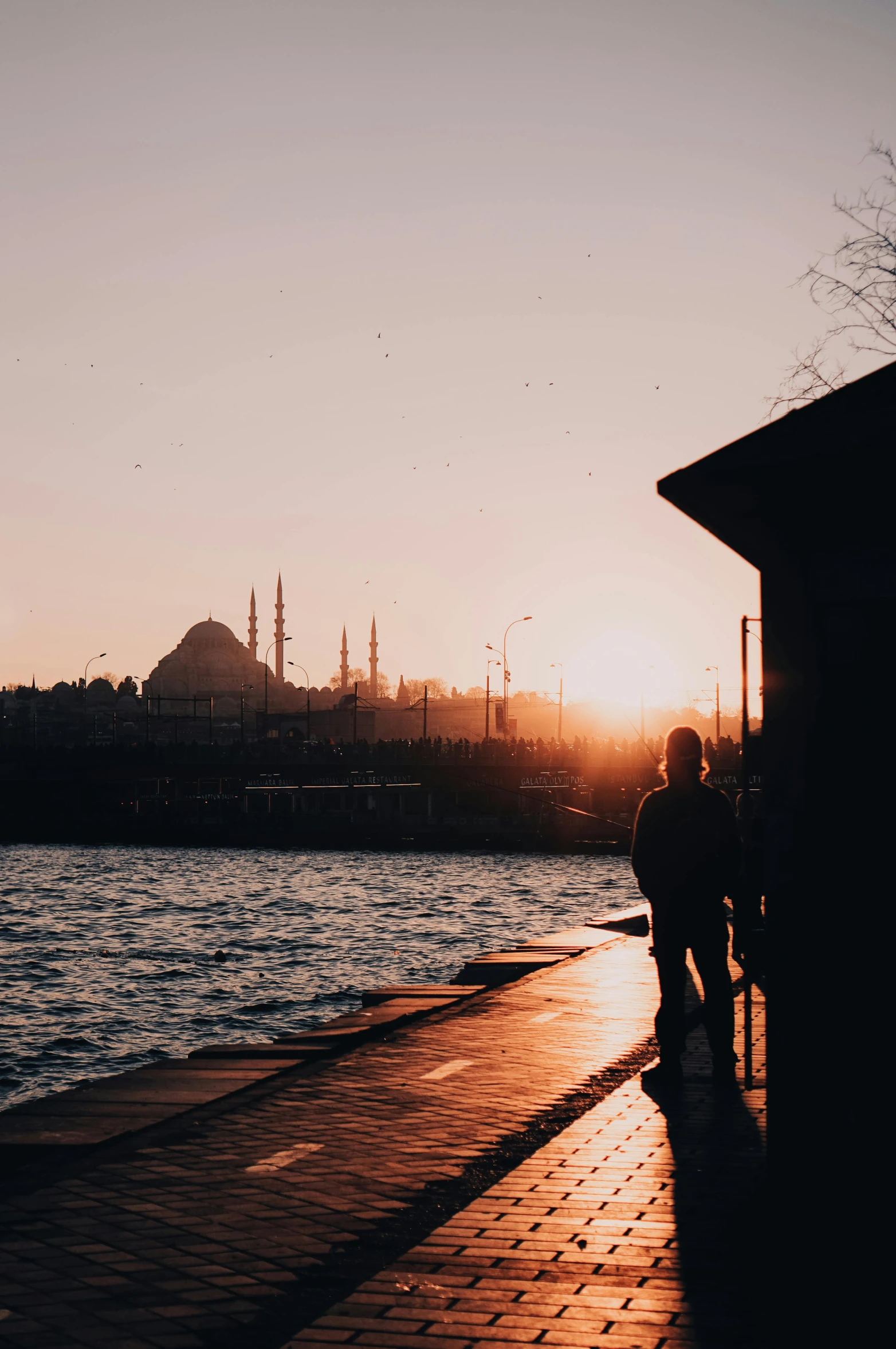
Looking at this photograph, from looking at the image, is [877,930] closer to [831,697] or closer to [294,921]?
[831,697]

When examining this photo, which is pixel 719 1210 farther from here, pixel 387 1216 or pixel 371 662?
pixel 371 662

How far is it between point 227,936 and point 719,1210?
75.6 feet

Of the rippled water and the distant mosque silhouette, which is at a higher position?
the distant mosque silhouette

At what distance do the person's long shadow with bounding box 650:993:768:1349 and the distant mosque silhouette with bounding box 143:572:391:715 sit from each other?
149 m

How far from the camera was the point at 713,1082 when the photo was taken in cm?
754

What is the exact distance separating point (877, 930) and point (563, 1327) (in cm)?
186

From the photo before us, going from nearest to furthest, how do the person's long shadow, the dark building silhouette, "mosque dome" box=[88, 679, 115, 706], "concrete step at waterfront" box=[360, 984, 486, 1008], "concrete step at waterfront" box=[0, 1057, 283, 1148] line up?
the person's long shadow < the dark building silhouette < "concrete step at waterfront" box=[0, 1057, 283, 1148] < "concrete step at waterfront" box=[360, 984, 486, 1008] < "mosque dome" box=[88, 679, 115, 706]

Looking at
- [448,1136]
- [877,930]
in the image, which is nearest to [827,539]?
[877,930]

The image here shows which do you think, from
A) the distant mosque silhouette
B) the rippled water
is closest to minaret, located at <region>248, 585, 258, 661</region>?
the distant mosque silhouette

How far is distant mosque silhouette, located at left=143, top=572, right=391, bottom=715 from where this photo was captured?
160875 mm

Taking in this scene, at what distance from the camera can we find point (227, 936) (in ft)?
89.9

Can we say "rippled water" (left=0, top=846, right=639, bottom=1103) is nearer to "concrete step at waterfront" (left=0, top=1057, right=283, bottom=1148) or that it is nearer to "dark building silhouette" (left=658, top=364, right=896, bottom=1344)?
"concrete step at waterfront" (left=0, top=1057, right=283, bottom=1148)

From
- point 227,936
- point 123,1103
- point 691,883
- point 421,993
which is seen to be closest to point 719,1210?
point 691,883

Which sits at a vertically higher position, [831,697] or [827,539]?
[827,539]
